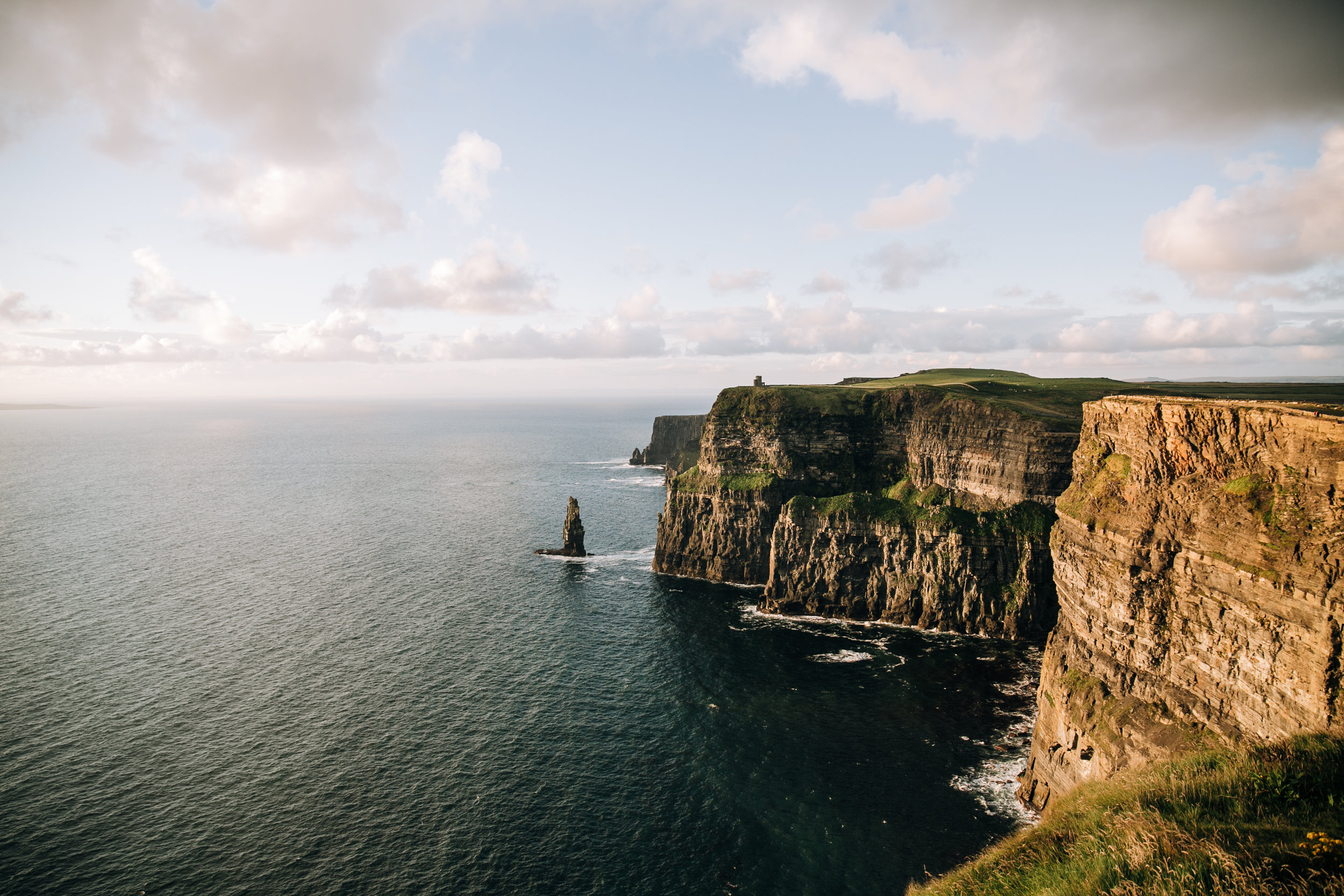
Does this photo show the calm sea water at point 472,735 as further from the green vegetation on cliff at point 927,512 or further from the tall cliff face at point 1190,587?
the green vegetation on cliff at point 927,512

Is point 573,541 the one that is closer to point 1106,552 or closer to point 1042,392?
point 1042,392

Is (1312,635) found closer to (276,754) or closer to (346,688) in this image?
(276,754)

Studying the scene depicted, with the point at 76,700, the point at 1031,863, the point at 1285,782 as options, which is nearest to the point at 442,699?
the point at 76,700

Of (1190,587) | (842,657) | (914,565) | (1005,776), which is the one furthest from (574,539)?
(1190,587)

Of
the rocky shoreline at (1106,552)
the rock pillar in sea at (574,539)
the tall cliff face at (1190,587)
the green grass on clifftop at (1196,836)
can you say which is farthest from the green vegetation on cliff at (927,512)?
the green grass on clifftop at (1196,836)

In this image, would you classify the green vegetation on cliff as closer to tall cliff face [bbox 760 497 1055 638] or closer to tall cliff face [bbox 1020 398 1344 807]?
tall cliff face [bbox 760 497 1055 638]

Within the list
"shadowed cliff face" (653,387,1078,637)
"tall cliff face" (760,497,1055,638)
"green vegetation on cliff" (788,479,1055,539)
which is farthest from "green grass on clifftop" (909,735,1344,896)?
Answer: "green vegetation on cliff" (788,479,1055,539)
